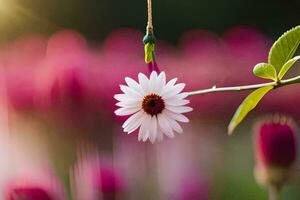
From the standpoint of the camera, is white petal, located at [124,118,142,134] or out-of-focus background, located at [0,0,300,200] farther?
out-of-focus background, located at [0,0,300,200]

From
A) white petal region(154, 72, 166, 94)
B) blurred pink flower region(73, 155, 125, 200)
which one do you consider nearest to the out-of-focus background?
blurred pink flower region(73, 155, 125, 200)

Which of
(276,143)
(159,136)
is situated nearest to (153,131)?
(159,136)

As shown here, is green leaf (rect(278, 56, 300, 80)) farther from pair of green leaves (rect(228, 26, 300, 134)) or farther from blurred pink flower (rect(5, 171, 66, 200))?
blurred pink flower (rect(5, 171, 66, 200))

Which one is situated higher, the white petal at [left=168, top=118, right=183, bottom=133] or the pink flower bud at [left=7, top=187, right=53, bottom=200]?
the white petal at [left=168, top=118, right=183, bottom=133]

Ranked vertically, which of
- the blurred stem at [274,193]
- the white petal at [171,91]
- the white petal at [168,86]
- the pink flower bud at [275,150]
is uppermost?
the white petal at [168,86]

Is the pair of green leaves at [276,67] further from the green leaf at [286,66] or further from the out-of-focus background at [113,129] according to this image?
the out-of-focus background at [113,129]

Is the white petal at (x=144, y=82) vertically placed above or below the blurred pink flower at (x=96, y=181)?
above

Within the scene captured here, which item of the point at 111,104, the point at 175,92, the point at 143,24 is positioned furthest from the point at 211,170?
the point at 143,24

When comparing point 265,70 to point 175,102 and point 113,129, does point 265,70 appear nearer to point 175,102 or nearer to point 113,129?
point 175,102

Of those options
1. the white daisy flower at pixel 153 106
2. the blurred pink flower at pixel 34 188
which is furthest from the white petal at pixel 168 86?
the blurred pink flower at pixel 34 188
